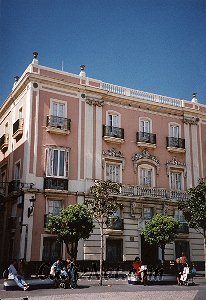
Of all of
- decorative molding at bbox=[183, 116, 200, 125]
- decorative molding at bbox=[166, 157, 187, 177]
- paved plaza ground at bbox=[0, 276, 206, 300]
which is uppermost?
decorative molding at bbox=[183, 116, 200, 125]

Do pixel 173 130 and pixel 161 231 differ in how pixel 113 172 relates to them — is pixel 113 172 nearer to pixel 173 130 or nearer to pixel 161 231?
pixel 161 231

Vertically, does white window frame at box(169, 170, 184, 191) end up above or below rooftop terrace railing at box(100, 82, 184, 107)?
below

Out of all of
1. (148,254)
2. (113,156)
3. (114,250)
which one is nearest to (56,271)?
(114,250)

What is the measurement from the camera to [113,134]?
72.7 ft

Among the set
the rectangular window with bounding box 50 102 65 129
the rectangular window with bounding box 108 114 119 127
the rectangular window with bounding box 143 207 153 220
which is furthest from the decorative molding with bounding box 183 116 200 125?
the rectangular window with bounding box 50 102 65 129

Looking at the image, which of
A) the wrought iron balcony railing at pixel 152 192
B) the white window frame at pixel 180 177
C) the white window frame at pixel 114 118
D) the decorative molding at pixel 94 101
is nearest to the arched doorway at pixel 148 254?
the wrought iron balcony railing at pixel 152 192

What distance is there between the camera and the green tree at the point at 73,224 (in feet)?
54.1

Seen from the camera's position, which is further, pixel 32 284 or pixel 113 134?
pixel 113 134

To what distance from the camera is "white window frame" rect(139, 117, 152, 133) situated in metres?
23.7

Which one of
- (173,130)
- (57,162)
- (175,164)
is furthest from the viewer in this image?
(173,130)

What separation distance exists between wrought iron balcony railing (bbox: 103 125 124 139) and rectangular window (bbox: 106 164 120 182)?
1.75 metres

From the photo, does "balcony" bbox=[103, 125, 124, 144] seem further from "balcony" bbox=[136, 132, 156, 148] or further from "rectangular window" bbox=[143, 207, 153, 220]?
"rectangular window" bbox=[143, 207, 153, 220]

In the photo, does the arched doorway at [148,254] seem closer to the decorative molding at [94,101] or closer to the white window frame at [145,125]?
the white window frame at [145,125]

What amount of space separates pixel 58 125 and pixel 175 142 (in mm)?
7882
